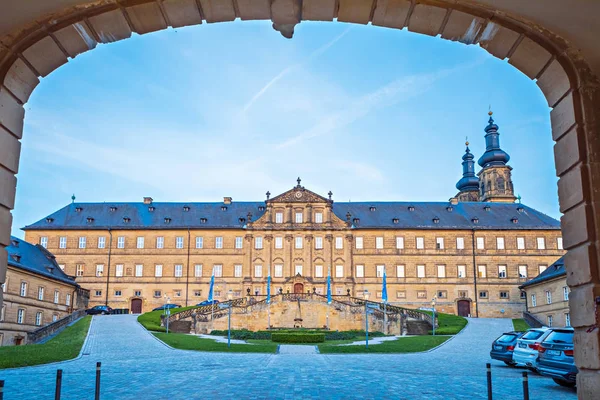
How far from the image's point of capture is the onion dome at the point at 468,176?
100312mm

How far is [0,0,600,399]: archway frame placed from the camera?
783 cm

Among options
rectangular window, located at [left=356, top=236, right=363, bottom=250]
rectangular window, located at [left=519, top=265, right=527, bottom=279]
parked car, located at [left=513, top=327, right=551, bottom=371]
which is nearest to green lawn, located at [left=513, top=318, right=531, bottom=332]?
rectangular window, located at [left=519, top=265, right=527, bottom=279]

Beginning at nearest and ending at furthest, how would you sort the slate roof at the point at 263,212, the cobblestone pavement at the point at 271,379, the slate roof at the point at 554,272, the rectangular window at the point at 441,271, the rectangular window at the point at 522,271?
the cobblestone pavement at the point at 271,379 → the slate roof at the point at 554,272 → the rectangular window at the point at 522,271 → the rectangular window at the point at 441,271 → the slate roof at the point at 263,212

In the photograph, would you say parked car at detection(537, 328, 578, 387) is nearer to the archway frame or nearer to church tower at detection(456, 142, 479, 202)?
the archway frame

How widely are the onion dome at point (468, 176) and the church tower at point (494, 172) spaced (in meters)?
8.12

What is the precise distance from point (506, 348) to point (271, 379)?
9735 millimetres

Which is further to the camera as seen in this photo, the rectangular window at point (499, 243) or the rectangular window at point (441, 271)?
the rectangular window at point (499, 243)

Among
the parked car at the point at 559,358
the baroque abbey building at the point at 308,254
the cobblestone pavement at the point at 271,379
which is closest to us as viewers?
the cobblestone pavement at the point at 271,379

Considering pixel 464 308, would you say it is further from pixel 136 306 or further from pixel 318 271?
pixel 136 306

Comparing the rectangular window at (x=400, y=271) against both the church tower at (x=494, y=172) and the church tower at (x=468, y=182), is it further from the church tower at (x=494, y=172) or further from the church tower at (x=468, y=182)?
the church tower at (x=468, y=182)

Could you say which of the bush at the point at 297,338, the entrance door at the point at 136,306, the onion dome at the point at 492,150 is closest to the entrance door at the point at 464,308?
the onion dome at the point at 492,150

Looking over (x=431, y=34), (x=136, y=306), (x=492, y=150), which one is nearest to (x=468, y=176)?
(x=492, y=150)

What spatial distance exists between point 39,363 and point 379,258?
48910 millimetres

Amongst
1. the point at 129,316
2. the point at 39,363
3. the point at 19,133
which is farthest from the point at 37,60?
the point at 129,316
